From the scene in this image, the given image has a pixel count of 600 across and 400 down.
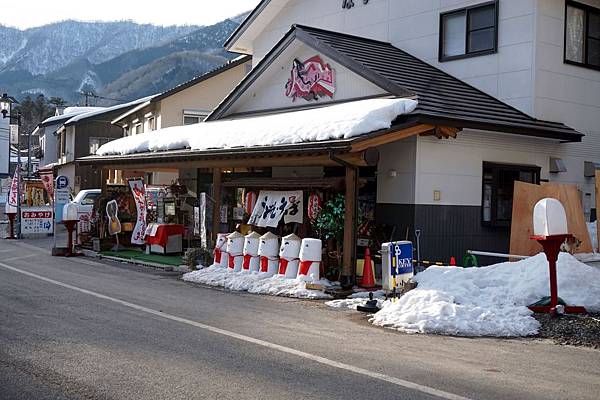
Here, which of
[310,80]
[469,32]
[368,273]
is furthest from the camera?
[310,80]

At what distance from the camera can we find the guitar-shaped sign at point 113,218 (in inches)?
837

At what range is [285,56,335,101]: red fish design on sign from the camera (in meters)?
16.6

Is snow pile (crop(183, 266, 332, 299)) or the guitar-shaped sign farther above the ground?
the guitar-shaped sign

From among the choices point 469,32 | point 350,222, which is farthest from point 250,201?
point 469,32

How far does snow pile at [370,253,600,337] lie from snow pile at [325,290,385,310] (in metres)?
0.70

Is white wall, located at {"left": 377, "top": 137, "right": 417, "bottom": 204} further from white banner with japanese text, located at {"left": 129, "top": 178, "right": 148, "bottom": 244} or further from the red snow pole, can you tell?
white banner with japanese text, located at {"left": 129, "top": 178, "right": 148, "bottom": 244}

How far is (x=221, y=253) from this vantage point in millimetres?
15367

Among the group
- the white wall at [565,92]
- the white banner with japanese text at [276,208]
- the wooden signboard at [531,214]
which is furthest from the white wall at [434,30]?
the white banner with japanese text at [276,208]

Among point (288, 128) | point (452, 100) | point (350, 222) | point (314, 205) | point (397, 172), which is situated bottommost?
point (350, 222)

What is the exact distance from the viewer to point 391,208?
1403 centimetres

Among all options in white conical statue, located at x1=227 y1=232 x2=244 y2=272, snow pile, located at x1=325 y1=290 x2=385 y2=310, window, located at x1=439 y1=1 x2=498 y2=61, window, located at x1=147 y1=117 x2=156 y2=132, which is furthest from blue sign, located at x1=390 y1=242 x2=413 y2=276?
window, located at x1=147 y1=117 x2=156 y2=132

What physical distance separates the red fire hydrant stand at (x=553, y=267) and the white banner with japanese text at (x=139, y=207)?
13.2 m

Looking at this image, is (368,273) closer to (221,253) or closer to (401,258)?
(401,258)

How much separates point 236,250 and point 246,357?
7545 millimetres
